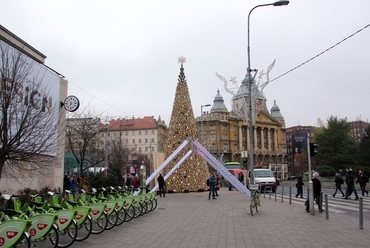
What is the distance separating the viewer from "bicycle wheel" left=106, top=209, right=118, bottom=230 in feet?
37.4

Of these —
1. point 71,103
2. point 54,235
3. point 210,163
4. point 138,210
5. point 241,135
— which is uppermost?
point 241,135

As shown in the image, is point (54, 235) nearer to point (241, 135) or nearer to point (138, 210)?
point (138, 210)

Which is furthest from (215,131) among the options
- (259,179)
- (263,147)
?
(259,179)

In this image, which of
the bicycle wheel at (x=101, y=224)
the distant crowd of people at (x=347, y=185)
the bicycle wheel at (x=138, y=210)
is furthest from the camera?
the distant crowd of people at (x=347, y=185)

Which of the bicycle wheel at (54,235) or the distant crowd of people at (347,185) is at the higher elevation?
the distant crowd of people at (347,185)

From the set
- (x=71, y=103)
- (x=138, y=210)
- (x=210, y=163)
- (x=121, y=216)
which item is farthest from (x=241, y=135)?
(x=121, y=216)

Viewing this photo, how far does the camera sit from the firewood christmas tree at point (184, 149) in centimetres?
2834

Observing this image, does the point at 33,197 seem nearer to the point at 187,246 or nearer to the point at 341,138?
the point at 187,246

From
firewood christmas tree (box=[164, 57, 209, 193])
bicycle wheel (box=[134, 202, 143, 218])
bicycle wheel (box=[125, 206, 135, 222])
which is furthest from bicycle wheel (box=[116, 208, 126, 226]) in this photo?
firewood christmas tree (box=[164, 57, 209, 193])

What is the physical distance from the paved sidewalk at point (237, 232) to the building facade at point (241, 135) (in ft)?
310

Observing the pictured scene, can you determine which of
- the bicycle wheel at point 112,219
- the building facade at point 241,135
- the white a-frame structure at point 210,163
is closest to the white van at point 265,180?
the white a-frame structure at point 210,163

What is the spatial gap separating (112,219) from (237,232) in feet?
13.3

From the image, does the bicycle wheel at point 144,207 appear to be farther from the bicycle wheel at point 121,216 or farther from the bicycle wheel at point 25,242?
the bicycle wheel at point 25,242

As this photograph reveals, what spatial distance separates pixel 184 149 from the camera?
28.1 meters
